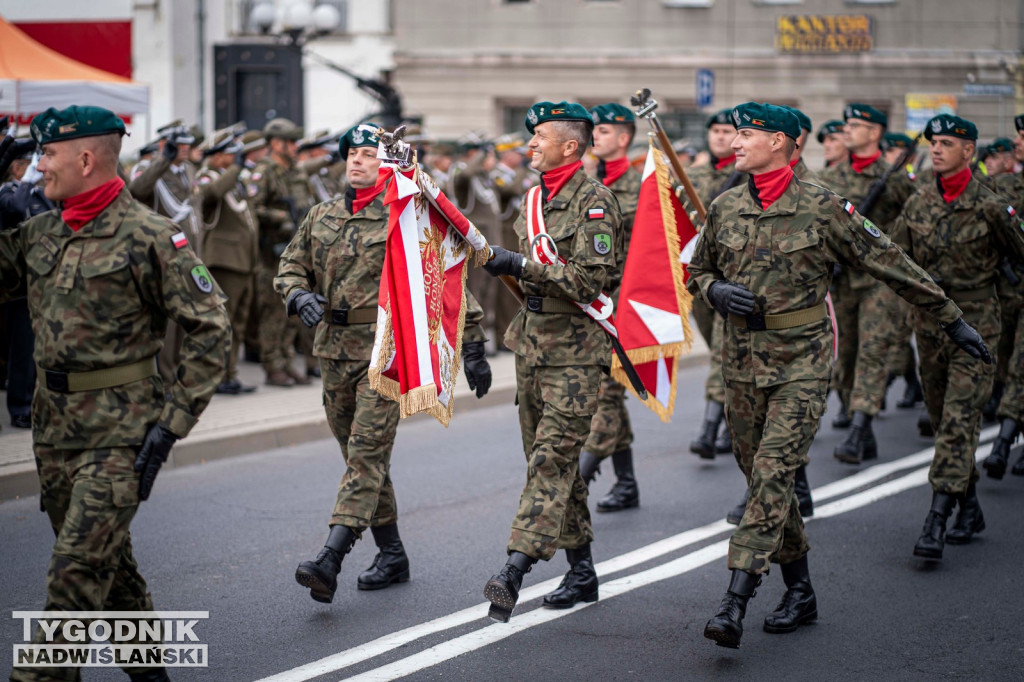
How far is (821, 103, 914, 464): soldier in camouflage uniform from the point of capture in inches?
363

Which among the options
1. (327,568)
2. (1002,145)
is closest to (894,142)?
(1002,145)

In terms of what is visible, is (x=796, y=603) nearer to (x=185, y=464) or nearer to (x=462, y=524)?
(x=462, y=524)

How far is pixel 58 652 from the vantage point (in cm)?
402

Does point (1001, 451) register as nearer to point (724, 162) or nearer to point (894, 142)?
point (724, 162)

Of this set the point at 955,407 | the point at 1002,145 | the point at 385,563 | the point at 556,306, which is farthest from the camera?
the point at 1002,145

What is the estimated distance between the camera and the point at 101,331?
428 cm

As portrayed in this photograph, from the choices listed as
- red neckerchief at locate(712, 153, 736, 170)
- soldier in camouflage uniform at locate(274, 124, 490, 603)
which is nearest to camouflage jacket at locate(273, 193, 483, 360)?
soldier in camouflage uniform at locate(274, 124, 490, 603)

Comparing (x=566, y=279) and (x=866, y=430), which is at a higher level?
(x=566, y=279)

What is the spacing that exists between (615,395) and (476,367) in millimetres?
1946

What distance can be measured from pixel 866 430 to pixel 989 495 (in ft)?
3.92

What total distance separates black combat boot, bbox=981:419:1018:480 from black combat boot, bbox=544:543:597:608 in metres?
3.64

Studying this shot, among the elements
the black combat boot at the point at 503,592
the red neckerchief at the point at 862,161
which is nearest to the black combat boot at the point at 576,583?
the black combat boot at the point at 503,592

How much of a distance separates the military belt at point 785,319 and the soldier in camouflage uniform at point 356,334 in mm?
1220

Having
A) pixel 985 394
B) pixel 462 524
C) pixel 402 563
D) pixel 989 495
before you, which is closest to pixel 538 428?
pixel 402 563
